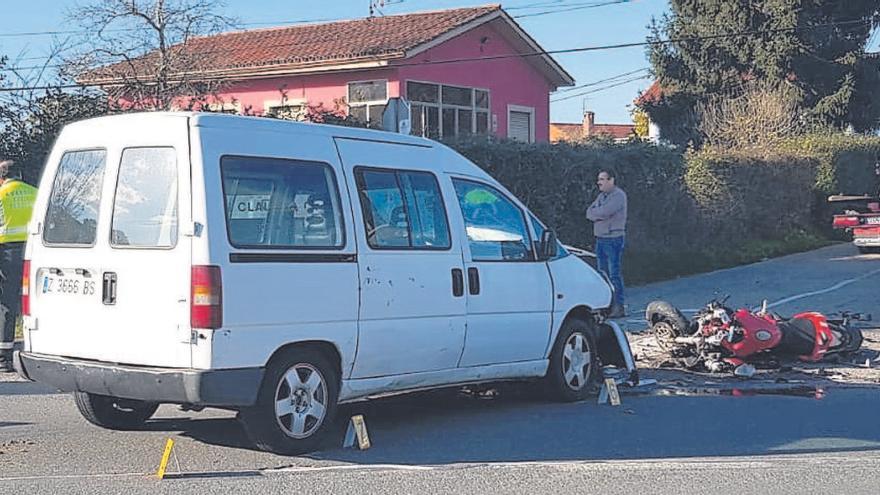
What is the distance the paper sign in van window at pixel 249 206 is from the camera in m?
7.24

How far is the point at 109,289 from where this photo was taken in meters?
7.37

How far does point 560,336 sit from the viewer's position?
379 inches

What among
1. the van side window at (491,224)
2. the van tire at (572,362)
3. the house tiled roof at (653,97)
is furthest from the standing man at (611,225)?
the house tiled roof at (653,97)

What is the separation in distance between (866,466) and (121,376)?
15.3 ft

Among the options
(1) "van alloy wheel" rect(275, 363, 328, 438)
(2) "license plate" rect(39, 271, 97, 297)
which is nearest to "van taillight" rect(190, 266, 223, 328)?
(1) "van alloy wheel" rect(275, 363, 328, 438)

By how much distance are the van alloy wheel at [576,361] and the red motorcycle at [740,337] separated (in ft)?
5.94

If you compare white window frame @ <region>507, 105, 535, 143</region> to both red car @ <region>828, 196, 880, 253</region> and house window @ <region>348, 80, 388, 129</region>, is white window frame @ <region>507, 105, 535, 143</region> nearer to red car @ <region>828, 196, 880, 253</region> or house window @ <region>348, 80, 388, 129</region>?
house window @ <region>348, 80, 388, 129</region>

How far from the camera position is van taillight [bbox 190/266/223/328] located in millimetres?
6965

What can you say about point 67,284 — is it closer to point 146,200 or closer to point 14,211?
point 146,200

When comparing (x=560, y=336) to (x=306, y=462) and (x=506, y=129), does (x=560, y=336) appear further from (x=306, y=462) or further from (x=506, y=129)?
(x=506, y=129)

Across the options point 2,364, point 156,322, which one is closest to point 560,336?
point 156,322

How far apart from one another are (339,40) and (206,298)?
924 inches

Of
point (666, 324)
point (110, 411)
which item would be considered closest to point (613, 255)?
point (666, 324)

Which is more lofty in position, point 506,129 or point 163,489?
point 506,129
